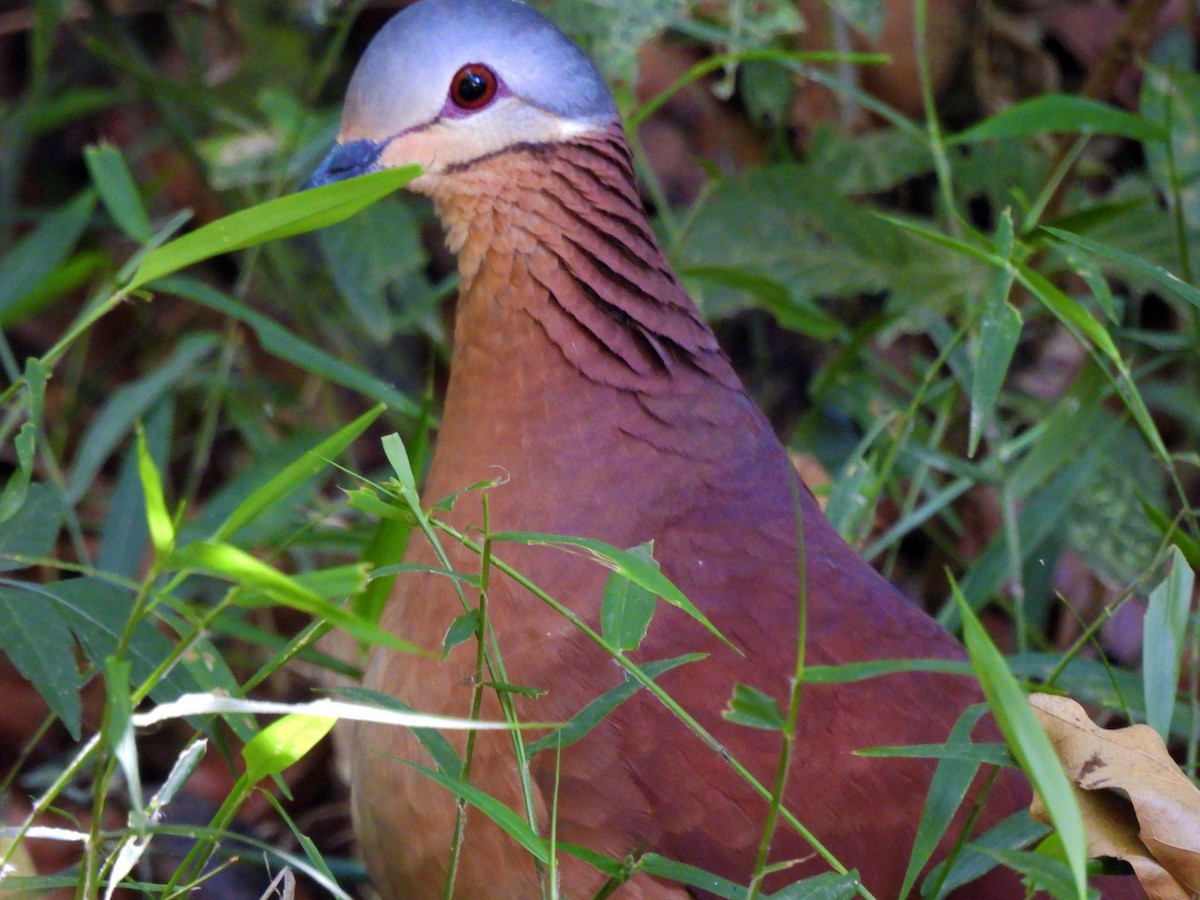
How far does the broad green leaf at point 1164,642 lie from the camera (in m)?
1.25

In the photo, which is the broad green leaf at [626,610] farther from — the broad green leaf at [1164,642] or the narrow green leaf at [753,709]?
the broad green leaf at [1164,642]

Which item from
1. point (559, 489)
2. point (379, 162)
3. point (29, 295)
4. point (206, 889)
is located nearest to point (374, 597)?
point (559, 489)

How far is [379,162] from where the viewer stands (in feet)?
5.06

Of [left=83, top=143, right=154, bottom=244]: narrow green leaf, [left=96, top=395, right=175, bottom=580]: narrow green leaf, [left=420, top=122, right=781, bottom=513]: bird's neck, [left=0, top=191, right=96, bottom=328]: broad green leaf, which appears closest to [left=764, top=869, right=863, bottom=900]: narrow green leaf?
[left=420, top=122, right=781, bottom=513]: bird's neck

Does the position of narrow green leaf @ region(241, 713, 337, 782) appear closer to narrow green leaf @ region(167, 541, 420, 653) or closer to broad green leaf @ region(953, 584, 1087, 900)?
narrow green leaf @ region(167, 541, 420, 653)

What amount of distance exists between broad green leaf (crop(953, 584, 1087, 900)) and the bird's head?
80cm

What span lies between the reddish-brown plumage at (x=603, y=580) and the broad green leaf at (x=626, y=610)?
0.20 meters

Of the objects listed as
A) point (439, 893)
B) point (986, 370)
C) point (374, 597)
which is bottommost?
point (439, 893)

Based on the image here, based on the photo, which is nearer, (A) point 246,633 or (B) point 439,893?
(B) point 439,893

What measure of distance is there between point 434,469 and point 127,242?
5.88 ft

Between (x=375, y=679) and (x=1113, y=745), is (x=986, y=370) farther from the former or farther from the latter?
(x=375, y=679)

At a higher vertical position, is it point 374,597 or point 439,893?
point 374,597

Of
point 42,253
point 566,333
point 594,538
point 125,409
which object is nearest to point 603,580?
point 594,538

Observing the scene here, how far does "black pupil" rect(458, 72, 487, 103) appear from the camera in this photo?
1520 mm
